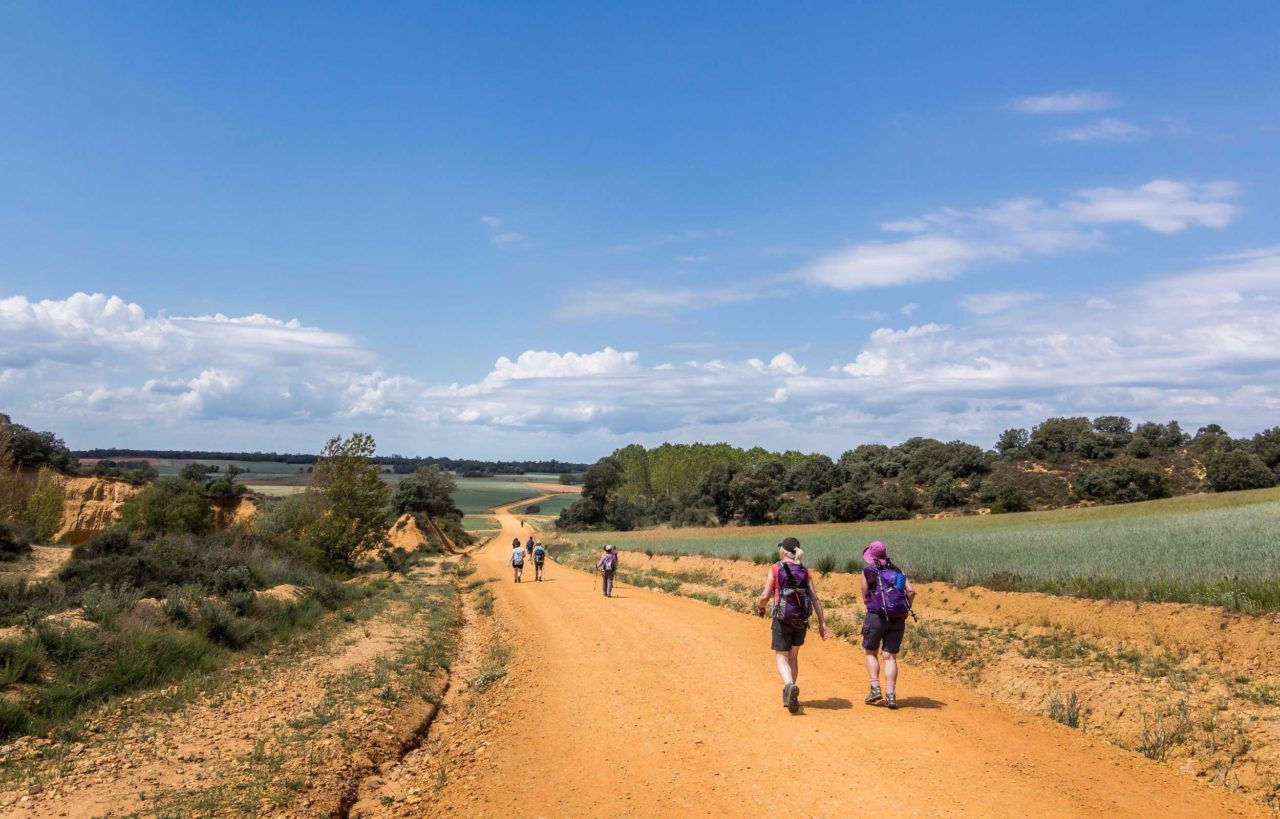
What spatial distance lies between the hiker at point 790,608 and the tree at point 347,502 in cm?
2961

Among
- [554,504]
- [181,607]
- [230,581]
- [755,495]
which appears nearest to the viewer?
[181,607]

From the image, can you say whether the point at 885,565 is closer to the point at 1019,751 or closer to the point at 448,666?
the point at 1019,751

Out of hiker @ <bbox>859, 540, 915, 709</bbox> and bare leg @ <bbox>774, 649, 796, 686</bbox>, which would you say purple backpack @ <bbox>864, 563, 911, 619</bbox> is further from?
bare leg @ <bbox>774, 649, 796, 686</bbox>

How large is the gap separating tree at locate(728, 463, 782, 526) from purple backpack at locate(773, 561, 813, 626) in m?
74.7

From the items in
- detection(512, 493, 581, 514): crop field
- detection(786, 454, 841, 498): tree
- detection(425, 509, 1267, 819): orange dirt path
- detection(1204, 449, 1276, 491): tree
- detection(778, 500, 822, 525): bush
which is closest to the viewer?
detection(425, 509, 1267, 819): orange dirt path

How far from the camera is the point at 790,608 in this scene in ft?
30.0

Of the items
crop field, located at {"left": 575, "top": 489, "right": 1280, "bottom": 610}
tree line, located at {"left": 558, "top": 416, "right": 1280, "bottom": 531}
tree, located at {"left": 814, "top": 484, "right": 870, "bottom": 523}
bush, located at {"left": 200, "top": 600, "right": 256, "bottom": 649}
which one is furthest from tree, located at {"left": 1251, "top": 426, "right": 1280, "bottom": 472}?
bush, located at {"left": 200, "top": 600, "right": 256, "bottom": 649}

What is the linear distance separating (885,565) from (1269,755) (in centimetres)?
416

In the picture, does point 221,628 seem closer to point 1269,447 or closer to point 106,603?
point 106,603

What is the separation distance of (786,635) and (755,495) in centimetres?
7496

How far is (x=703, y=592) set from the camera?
82.7 feet

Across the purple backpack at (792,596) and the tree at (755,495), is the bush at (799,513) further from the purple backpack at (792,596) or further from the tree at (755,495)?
the purple backpack at (792,596)

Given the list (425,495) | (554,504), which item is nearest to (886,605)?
(425,495)

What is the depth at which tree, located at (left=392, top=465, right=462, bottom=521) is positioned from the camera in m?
77.1
